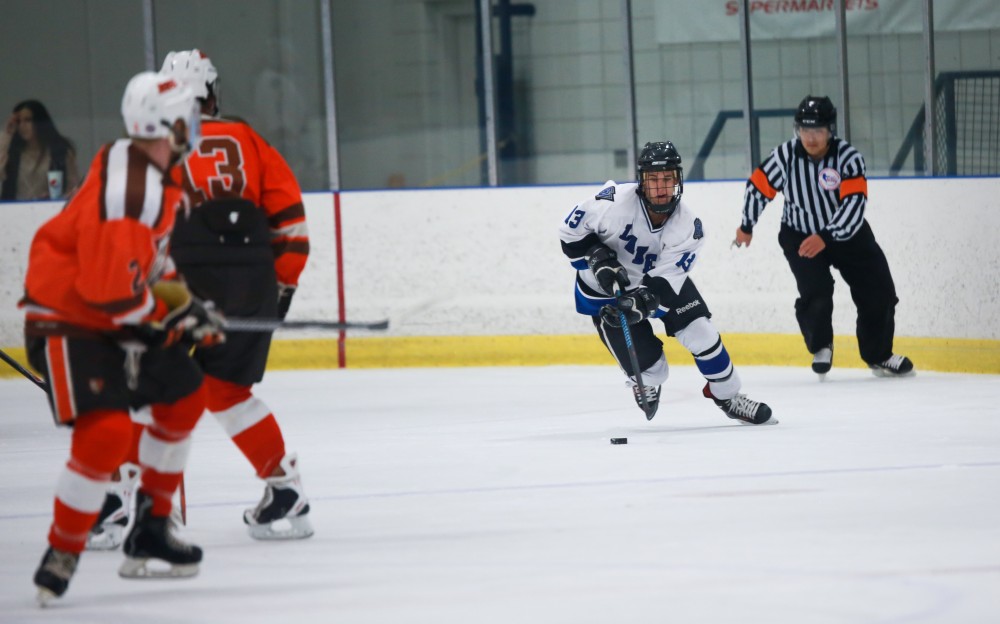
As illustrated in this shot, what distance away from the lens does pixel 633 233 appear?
18.4 feet

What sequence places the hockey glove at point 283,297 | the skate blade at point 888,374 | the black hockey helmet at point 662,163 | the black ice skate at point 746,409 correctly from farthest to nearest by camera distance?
the skate blade at point 888,374 < the black ice skate at point 746,409 < the black hockey helmet at point 662,163 < the hockey glove at point 283,297

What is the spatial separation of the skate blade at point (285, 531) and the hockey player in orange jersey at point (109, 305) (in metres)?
0.63

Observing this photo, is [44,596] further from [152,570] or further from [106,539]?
[106,539]

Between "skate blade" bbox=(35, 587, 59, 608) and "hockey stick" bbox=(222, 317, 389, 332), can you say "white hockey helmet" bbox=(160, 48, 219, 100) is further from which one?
"skate blade" bbox=(35, 587, 59, 608)

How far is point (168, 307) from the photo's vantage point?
3232mm

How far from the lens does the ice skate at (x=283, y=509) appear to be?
3.78 m

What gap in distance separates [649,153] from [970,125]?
2.68 m

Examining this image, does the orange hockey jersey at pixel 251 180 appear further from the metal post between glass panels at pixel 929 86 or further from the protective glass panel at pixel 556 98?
the protective glass panel at pixel 556 98

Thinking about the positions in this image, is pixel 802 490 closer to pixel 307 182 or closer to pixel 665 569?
pixel 665 569

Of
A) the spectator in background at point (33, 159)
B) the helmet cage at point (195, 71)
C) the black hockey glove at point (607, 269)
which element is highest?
the helmet cage at point (195, 71)

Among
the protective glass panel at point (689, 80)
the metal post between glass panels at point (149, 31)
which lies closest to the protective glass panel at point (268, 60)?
the metal post between glass panels at point (149, 31)

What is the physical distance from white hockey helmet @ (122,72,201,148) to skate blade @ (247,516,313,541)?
1.02 m

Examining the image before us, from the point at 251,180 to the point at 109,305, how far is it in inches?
35.3

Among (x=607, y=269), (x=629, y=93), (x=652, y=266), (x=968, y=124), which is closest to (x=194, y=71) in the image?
(x=607, y=269)
